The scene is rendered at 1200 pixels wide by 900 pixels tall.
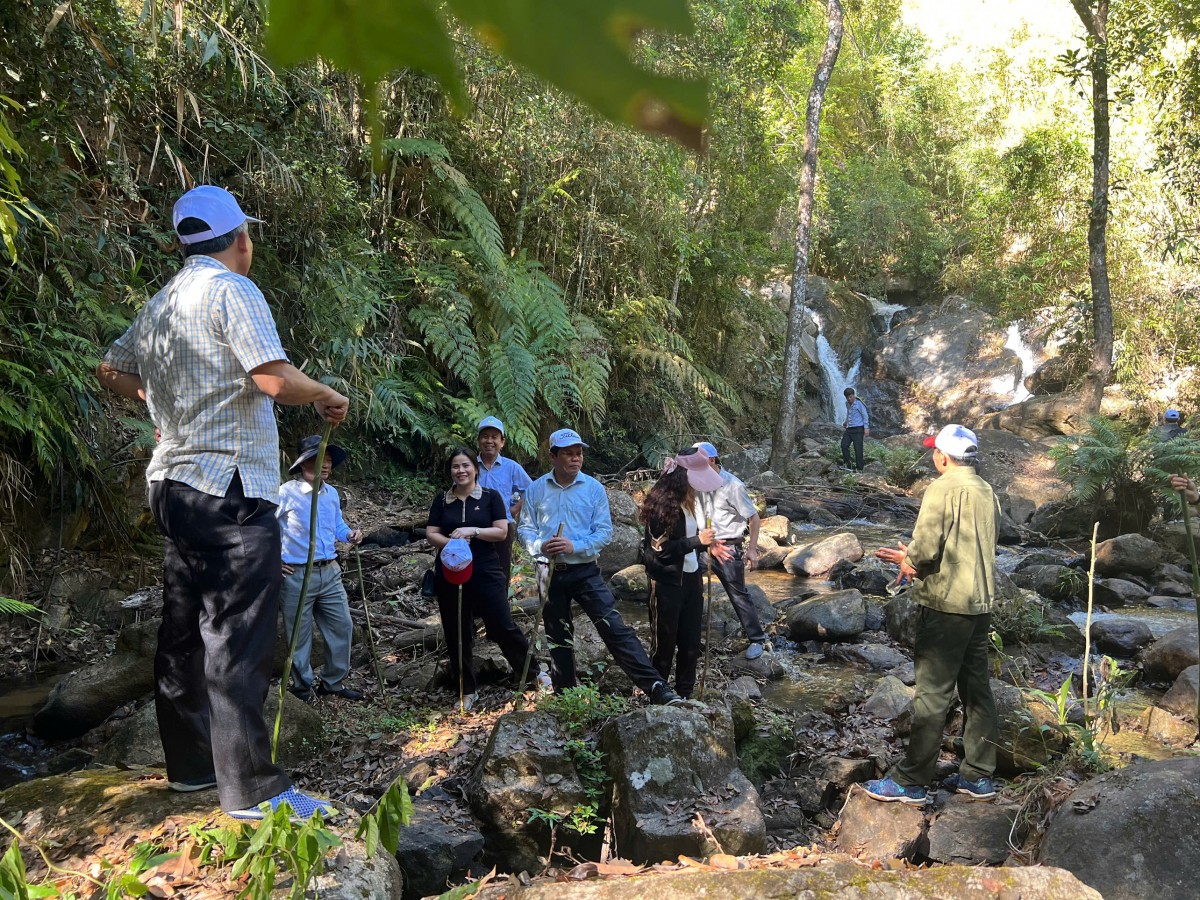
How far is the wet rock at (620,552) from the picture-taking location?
997 centimetres

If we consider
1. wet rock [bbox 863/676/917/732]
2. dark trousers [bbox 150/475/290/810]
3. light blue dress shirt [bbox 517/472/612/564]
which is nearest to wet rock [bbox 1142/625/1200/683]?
wet rock [bbox 863/676/917/732]

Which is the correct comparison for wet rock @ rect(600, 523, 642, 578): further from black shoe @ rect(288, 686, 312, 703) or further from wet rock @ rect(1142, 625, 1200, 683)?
wet rock @ rect(1142, 625, 1200, 683)

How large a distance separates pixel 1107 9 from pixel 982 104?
503 inches

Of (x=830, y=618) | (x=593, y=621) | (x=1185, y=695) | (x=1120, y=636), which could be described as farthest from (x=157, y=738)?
(x=1120, y=636)

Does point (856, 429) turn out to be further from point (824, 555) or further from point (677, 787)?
point (677, 787)

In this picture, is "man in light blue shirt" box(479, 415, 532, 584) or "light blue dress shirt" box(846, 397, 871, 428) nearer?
"man in light blue shirt" box(479, 415, 532, 584)

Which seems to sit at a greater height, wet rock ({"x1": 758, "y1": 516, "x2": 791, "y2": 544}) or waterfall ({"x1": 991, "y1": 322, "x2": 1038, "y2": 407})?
waterfall ({"x1": 991, "y1": 322, "x2": 1038, "y2": 407})

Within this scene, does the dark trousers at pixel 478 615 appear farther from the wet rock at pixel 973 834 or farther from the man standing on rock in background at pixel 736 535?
the wet rock at pixel 973 834

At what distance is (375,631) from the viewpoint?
278 inches

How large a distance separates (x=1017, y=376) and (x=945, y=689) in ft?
62.1

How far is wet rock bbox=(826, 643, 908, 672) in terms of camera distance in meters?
7.42

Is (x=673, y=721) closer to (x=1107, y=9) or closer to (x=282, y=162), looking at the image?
(x=282, y=162)

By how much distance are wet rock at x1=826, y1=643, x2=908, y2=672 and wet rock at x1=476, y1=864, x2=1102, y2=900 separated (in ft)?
16.1

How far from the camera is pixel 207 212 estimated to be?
106 inches
